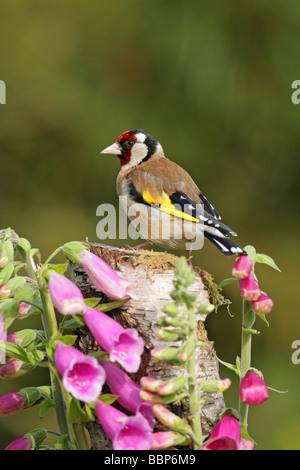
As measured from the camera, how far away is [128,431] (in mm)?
898

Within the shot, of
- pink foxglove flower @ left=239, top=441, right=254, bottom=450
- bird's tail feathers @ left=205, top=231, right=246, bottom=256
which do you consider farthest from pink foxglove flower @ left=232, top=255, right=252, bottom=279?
bird's tail feathers @ left=205, top=231, right=246, bottom=256

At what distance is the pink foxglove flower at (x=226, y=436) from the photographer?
2.97ft

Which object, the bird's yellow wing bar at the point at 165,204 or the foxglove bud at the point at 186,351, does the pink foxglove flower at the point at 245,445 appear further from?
the bird's yellow wing bar at the point at 165,204

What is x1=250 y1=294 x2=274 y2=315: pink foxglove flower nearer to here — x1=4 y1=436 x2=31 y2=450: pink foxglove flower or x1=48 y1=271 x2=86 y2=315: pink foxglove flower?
x1=48 y1=271 x2=86 y2=315: pink foxglove flower

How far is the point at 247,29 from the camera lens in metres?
2.38

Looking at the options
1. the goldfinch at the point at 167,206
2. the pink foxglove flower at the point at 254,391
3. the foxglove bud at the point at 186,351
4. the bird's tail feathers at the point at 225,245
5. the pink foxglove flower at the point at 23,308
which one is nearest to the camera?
the foxglove bud at the point at 186,351

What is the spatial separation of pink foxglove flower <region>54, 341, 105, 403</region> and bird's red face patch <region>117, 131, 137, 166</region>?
136 cm

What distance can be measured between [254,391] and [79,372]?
0.25 m

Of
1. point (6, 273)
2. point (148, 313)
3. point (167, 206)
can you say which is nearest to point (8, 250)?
point (6, 273)

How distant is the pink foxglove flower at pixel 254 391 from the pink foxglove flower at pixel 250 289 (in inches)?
4.4

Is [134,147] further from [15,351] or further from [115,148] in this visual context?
[15,351]

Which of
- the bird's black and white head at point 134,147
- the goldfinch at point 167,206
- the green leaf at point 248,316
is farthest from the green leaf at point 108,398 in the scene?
the bird's black and white head at point 134,147

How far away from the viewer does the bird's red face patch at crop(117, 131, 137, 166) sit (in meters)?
2.21

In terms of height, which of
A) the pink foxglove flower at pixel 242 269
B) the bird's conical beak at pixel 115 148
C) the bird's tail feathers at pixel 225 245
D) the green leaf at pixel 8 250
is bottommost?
the pink foxglove flower at pixel 242 269
